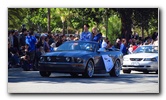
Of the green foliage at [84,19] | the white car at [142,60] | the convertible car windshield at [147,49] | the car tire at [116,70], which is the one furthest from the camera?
the car tire at [116,70]

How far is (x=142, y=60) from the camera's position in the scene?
4678cm

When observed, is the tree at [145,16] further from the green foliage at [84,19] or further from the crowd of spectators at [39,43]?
the crowd of spectators at [39,43]

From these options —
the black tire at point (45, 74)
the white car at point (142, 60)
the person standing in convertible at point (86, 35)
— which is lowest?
the black tire at point (45, 74)

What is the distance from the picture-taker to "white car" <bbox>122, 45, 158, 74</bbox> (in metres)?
45.4

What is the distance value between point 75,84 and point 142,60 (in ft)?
9.23

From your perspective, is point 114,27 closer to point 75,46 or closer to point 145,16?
point 145,16

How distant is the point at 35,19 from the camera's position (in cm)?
4428

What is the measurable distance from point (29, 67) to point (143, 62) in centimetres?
263

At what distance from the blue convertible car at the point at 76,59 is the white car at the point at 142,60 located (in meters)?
0.22

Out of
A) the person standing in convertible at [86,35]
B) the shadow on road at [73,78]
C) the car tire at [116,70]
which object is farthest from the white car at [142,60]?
the person standing in convertible at [86,35]

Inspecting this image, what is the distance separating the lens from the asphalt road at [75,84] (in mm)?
43875

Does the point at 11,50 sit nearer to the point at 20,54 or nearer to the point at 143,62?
the point at 20,54

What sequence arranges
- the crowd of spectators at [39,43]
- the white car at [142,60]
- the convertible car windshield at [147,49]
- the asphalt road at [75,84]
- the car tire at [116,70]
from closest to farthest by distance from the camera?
the asphalt road at [75,84] → the crowd of spectators at [39,43] → the convertible car windshield at [147,49] → the white car at [142,60] → the car tire at [116,70]

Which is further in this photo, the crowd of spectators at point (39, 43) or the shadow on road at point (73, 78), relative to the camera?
the shadow on road at point (73, 78)
